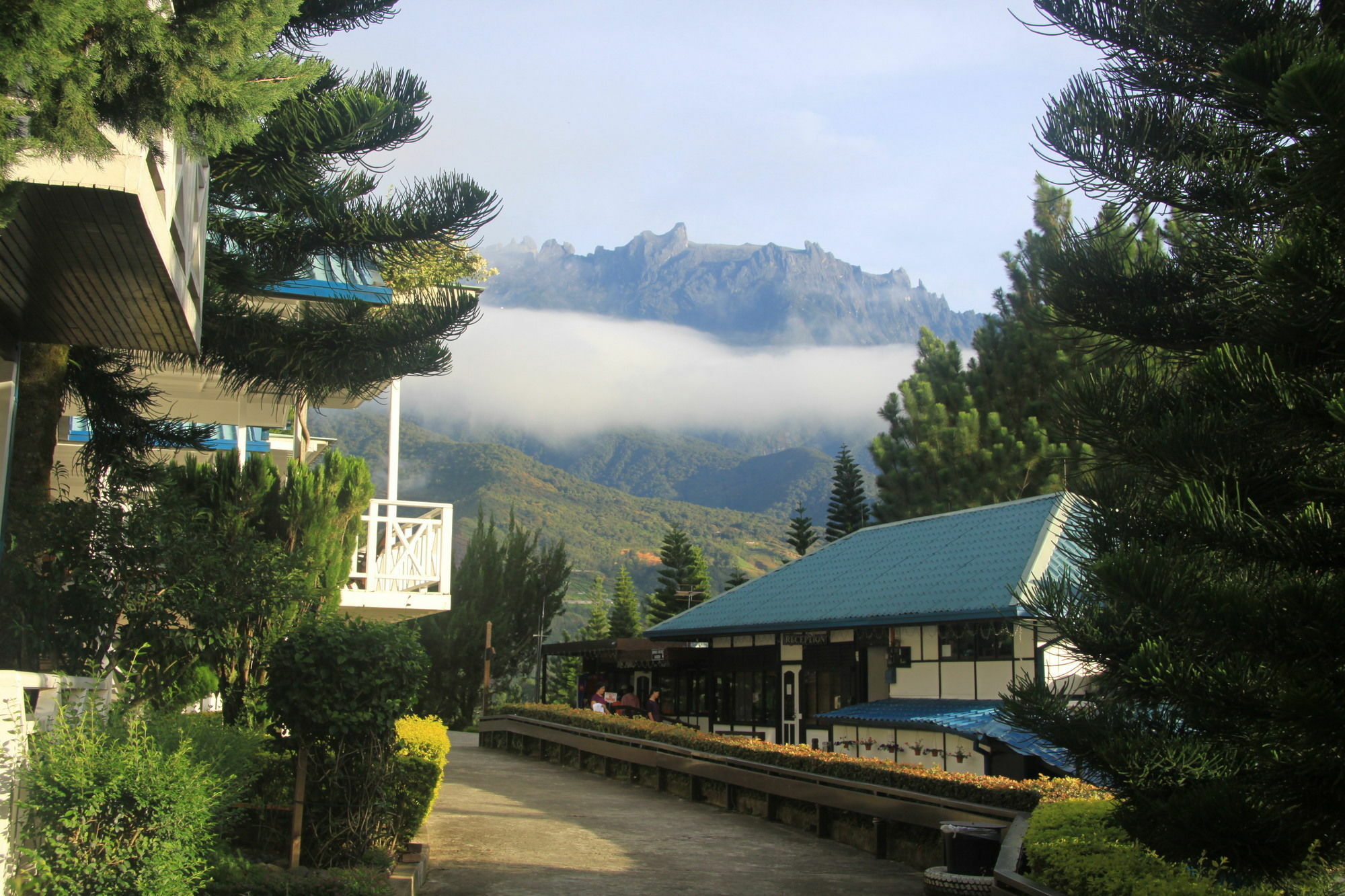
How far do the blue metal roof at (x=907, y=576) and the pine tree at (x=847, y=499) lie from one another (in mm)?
22139

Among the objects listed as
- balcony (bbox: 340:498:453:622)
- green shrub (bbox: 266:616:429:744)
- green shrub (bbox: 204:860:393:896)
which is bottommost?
green shrub (bbox: 204:860:393:896)

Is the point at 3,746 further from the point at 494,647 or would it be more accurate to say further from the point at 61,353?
the point at 494,647

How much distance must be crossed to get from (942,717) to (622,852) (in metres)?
6.05

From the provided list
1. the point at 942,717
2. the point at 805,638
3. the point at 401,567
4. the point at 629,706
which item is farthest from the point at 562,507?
the point at 942,717

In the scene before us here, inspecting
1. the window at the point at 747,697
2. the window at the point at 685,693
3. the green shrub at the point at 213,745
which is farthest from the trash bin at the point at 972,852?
the window at the point at 685,693

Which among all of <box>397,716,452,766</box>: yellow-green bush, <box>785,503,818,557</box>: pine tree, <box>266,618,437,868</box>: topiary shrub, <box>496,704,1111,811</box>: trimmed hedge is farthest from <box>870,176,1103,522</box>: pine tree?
<box>266,618,437,868</box>: topiary shrub

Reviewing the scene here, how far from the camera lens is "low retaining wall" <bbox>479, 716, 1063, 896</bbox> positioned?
10625mm

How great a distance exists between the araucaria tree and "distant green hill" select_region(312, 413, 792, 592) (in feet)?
302

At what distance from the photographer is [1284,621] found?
5043 millimetres

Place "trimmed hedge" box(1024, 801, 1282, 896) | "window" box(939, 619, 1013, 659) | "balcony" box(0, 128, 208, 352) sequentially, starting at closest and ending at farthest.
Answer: "balcony" box(0, 128, 208, 352) < "trimmed hedge" box(1024, 801, 1282, 896) < "window" box(939, 619, 1013, 659)

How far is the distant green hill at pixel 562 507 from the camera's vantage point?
10894cm

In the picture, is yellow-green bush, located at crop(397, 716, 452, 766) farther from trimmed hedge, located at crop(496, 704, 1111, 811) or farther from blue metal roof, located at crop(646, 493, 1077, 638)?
blue metal roof, located at crop(646, 493, 1077, 638)

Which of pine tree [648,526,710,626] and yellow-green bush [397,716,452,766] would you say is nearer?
yellow-green bush [397,716,452,766]

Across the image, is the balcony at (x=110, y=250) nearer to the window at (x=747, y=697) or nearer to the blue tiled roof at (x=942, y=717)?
the blue tiled roof at (x=942, y=717)
